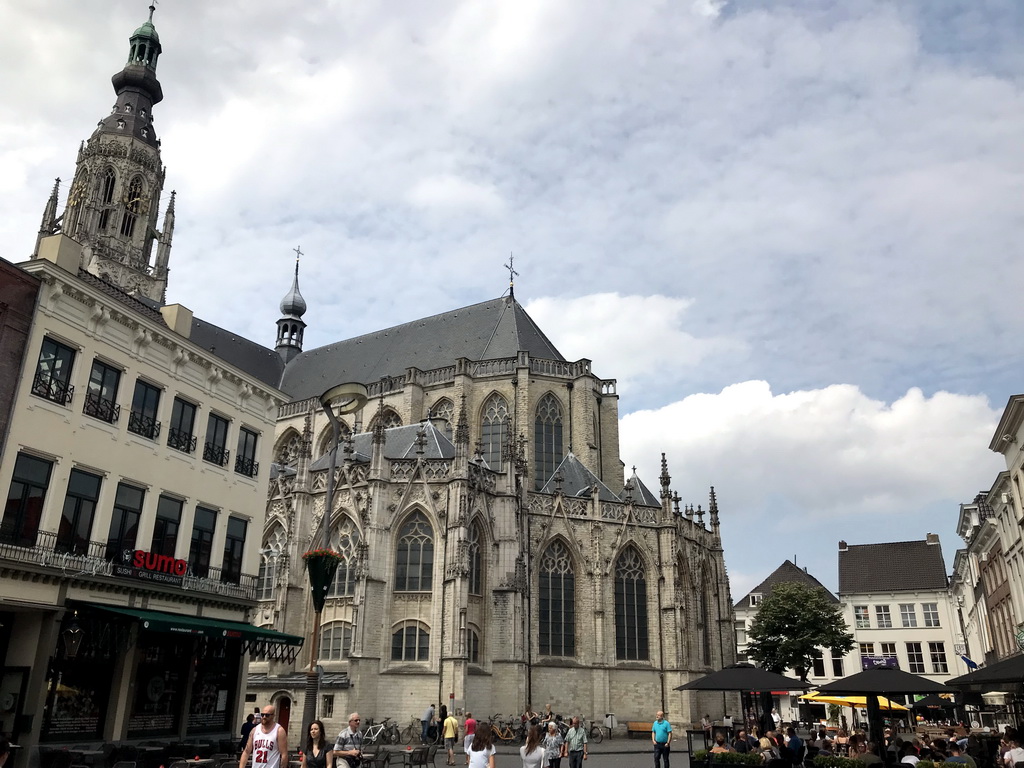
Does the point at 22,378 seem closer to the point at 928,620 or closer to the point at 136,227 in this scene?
the point at 136,227

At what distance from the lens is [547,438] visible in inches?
1539

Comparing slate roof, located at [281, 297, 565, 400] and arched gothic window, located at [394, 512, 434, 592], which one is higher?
slate roof, located at [281, 297, 565, 400]

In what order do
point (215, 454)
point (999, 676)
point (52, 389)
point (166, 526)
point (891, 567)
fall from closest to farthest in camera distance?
point (999, 676) → point (52, 389) → point (166, 526) → point (215, 454) → point (891, 567)

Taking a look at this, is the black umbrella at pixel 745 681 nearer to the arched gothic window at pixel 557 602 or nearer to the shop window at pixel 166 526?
the shop window at pixel 166 526

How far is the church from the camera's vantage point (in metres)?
27.2

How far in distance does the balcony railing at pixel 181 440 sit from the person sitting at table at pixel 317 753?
11.2 meters

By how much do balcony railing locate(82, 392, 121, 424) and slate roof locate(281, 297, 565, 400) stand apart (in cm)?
2531

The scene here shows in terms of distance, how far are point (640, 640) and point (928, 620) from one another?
2981 centimetres

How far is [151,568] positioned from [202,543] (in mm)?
2192

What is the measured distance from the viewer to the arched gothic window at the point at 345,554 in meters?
28.5

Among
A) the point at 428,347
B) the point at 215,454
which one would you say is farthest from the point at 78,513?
the point at 428,347

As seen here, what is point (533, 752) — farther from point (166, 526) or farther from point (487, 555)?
point (487, 555)

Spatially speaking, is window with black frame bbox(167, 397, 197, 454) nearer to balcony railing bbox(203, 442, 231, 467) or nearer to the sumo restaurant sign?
balcony railing bbox(203, 442, 231, 467)

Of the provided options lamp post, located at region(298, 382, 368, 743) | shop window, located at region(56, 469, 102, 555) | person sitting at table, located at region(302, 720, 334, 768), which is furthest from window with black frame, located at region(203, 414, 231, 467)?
Answer: person sitting at table, located at region(302, 720, 334, 768)
